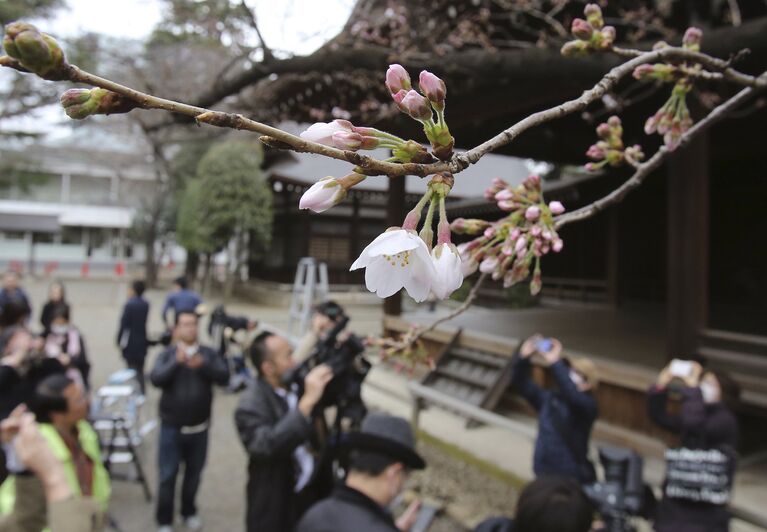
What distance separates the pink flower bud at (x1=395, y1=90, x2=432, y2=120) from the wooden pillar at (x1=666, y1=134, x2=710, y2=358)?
13.6ft

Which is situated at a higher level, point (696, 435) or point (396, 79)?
point (396, 79)

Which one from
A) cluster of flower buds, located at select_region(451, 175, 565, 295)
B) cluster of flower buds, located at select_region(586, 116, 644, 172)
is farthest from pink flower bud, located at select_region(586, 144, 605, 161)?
cluster of flower buds, located at select_region(451, 175, 565, 295)

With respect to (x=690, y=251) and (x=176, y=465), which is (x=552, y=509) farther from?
(x=690, y=251)

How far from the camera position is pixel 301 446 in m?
2.84

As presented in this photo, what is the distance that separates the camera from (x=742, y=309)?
9.78m

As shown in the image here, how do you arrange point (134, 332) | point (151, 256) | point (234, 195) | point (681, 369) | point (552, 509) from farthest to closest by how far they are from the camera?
point (151, 256), point (234, 195), point (134, 332), point (681, 369), point (552, 509)

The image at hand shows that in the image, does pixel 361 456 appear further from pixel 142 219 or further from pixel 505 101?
pixel 142 219

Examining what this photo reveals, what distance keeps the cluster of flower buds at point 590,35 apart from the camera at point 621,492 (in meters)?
1.93

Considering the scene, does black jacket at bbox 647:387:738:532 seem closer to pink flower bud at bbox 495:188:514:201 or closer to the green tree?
pink flower bud at bbox 495:188:514:201

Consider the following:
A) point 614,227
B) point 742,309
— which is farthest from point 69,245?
point 742,309

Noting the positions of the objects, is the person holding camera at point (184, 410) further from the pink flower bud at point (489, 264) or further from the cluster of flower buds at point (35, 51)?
the cluster of flower buds at point (35, 51)

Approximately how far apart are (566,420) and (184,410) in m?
2.50

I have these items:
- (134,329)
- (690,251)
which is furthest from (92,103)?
(134,329)

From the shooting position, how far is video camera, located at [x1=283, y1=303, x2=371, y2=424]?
2.91 meters
